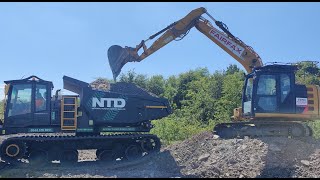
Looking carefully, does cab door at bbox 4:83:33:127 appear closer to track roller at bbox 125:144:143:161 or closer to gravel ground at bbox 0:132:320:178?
gravel ground at bbox 0:132:320:178

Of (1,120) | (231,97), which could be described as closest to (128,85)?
(1,120)

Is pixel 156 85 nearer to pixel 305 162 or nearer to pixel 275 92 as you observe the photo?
pixel 275 92

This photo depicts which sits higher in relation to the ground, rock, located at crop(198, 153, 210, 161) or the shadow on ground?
rock, located at crop(198, 153, 210, 161)

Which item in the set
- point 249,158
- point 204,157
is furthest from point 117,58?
point 249,158

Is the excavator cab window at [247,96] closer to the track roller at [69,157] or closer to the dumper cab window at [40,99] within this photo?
the track roller at [69,157]

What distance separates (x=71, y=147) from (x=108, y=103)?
186 cm

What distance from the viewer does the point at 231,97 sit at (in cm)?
2630

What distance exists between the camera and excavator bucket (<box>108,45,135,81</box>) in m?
14.3

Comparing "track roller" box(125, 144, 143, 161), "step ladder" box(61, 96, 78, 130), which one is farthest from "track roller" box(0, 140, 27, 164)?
"track roller" box(125, 144, 143, 161)

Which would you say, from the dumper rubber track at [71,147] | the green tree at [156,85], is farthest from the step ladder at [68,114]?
the green tree at [156,85]

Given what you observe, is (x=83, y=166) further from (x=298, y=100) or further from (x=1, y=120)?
(x=298, y=100)

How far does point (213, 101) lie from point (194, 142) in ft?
50.8

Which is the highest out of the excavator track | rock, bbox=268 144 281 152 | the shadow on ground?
the excavator track

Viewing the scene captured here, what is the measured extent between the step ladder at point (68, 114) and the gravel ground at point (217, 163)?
1.25 metres
